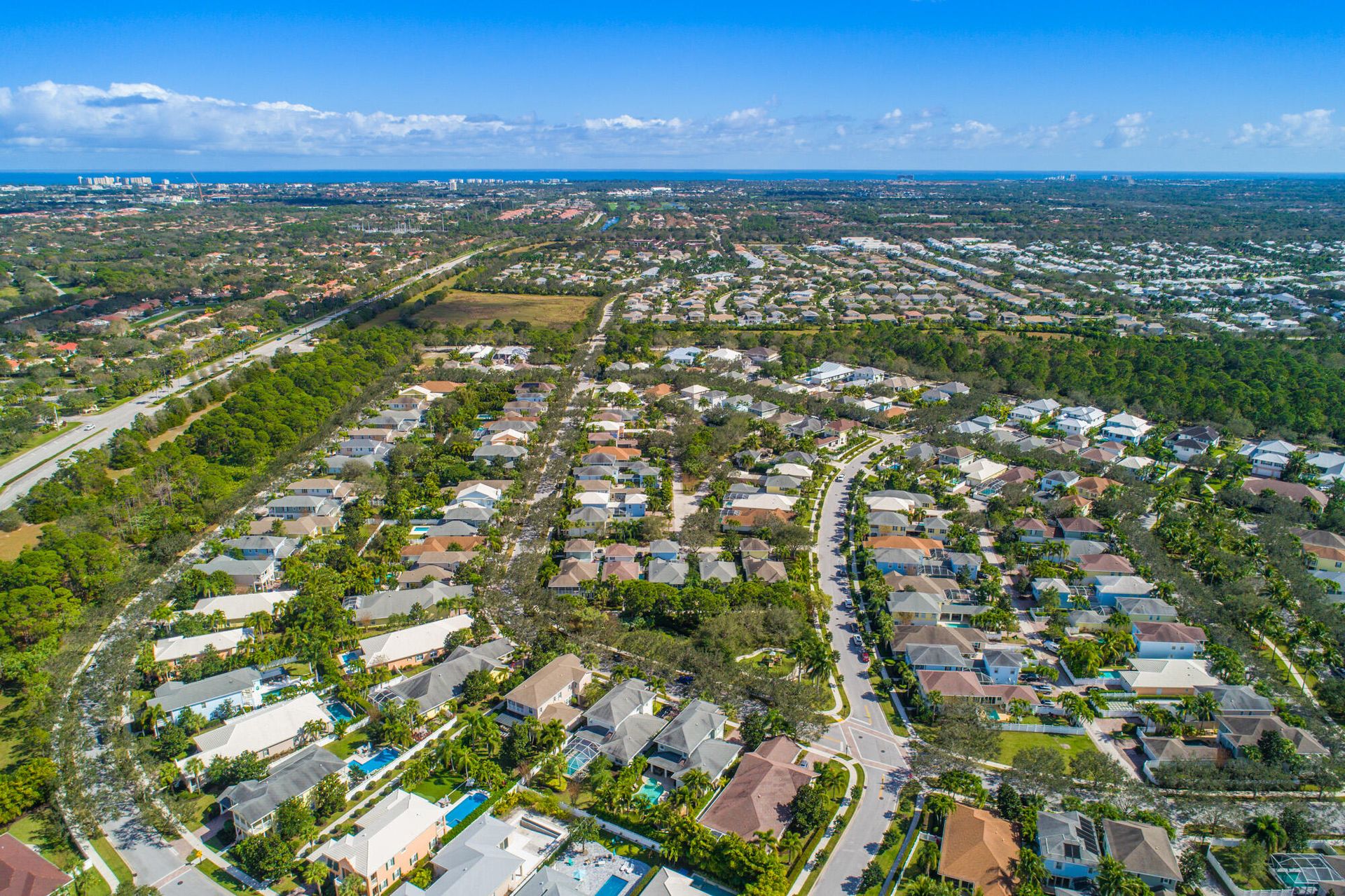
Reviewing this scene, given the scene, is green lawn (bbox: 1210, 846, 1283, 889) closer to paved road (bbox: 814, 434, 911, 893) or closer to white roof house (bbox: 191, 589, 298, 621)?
paved road (bbox: 814, 434, 911, 893)

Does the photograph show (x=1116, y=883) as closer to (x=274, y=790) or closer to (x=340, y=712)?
(x=274, y=790)

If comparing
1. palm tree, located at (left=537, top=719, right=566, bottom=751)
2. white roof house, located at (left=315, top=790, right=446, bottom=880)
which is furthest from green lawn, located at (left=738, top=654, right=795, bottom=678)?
white roof house, located at (left=315, top=790, right=446, bottom=880)

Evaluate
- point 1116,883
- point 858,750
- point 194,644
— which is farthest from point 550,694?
point 1116,883

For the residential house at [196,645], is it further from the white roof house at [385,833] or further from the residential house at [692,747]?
the residential house at [692,747]

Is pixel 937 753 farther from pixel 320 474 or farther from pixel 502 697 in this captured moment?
pixel 320 474

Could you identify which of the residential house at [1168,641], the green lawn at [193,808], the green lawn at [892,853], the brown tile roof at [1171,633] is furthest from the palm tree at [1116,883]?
the green lawn at [193,808]

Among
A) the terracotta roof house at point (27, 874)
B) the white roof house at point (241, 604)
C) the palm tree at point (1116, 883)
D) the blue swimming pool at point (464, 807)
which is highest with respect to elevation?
the white roof house at point (241, 604)
